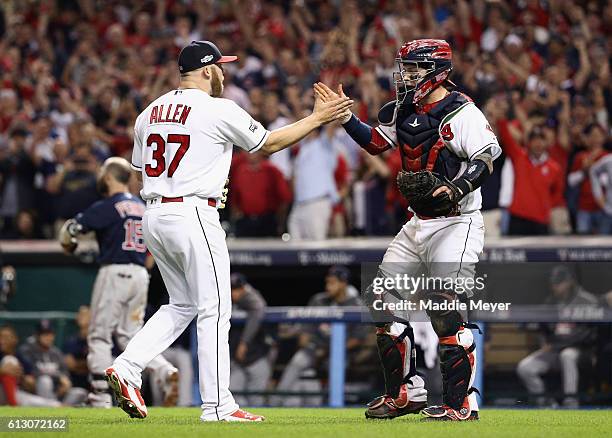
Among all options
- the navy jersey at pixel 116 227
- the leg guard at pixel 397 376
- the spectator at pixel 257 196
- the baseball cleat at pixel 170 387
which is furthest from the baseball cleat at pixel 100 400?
the spectator at pixel 257 196

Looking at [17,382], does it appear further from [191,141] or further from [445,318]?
[445,318]

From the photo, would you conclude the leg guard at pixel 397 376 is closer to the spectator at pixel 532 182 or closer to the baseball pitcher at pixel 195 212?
the baseball pitcher at pixel 195 212

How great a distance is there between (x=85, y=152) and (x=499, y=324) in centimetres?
585

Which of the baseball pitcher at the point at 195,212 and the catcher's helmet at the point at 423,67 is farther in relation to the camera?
the catcher's helmet at the point at 423,67

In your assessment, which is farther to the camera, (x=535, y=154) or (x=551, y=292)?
(x=535, y=154)

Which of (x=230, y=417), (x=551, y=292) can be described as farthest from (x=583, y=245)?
(x=230, y=417)

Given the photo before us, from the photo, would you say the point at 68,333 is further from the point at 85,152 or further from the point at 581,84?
the point at 581,84

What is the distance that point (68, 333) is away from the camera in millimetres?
14258

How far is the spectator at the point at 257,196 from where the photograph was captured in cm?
1506

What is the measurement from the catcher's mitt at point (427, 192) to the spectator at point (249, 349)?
529cm

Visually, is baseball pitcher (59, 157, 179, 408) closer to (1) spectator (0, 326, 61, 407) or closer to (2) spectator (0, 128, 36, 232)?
(1) spectator (0, 326, 61, 407)

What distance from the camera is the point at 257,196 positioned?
1516 cm

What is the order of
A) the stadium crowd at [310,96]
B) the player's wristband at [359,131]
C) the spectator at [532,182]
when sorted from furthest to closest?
1. the stadium crowd at [310,96]
2. the spectator at [532,182]
3. the player's wristband at [359,131]

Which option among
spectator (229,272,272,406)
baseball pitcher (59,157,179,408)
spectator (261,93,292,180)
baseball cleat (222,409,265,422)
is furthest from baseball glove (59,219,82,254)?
spectator (261,93,292,180)
